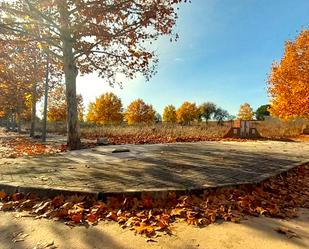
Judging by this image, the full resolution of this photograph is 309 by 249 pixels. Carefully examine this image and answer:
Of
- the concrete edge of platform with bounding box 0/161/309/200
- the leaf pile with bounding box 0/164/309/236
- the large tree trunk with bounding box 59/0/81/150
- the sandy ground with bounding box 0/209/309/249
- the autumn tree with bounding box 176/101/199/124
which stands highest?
the autumn tree with bounding box 176/101/199/124

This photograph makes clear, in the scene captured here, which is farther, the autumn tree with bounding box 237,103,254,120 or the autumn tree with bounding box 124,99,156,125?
the autumn tree with bounding box 237,103,254,120

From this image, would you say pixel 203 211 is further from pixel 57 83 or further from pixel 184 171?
pixel 57 83

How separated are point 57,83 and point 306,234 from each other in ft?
60.4

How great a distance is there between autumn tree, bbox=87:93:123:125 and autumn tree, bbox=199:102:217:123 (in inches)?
1832

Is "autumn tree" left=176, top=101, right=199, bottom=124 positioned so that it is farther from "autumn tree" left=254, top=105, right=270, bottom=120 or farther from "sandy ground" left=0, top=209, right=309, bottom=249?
"sandy ground" left=0, top=209, right=309, bottom=249

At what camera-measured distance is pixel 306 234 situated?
123 inches

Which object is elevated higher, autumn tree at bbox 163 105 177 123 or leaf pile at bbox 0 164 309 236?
autumn tree at bbox 163 105 177 123

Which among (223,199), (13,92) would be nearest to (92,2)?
(223,199)

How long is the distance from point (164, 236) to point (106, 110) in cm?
5303

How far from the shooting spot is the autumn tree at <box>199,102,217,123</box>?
97.8m

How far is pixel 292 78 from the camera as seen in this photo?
75.4ft

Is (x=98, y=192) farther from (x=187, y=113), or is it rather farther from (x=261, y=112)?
(x=261, y=112)

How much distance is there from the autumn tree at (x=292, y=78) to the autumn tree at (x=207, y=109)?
72.3 meters

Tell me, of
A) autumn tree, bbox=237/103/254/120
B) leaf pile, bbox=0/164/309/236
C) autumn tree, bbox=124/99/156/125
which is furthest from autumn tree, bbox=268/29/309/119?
autumn tree, bbox=237/103/254/120
